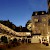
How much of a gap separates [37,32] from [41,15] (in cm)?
1377

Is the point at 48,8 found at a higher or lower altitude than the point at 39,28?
higher

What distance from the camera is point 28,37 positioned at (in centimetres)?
10994


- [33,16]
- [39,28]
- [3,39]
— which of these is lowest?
[3,39]

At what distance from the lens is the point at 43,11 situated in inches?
5143

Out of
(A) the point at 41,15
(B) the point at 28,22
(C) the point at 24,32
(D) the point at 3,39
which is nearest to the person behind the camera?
(D) the point at 3,39

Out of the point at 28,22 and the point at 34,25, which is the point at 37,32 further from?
the point at 28,22

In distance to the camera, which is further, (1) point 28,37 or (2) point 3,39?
(1) point 28,37

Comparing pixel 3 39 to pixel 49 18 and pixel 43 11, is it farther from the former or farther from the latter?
pixel 43 11

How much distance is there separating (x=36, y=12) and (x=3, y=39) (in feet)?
234

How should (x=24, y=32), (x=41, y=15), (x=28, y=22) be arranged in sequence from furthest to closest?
(x=28, y=22) < (x=41, y=15) < (x=24, y=32)

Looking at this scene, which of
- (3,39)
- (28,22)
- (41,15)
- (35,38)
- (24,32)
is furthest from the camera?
(28,22)

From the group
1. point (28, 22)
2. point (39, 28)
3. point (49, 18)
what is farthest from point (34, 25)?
point (28, 22)

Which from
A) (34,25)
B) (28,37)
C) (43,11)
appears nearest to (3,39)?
(28,37)

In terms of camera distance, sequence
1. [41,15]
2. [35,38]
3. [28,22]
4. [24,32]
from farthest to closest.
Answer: [28,22]
[41,15]
[24,32]
[35,38]
